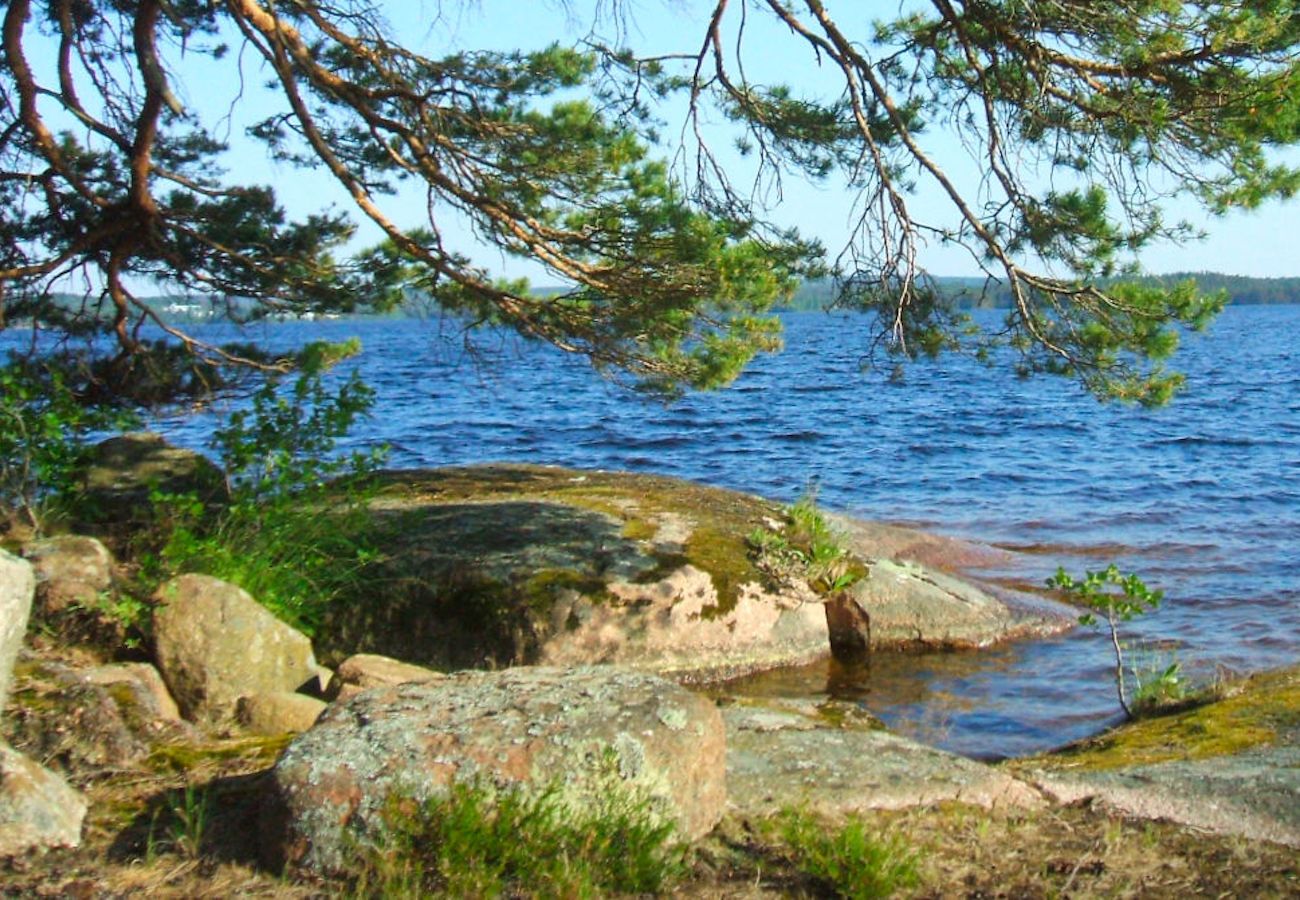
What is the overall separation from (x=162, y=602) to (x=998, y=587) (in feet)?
22.2

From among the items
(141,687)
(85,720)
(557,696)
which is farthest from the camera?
(141,687)

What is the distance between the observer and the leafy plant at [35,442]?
7043 millimetres

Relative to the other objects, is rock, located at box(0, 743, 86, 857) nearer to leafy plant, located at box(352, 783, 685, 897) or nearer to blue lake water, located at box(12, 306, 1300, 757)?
leafy plant, located at box(352, 783, 685, 897)

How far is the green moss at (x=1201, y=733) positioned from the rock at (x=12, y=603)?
400 cm

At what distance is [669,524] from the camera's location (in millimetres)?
9203

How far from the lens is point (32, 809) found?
3736 mm

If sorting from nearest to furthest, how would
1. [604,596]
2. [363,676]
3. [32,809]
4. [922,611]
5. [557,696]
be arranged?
[32,809] → [557,696] → [363,676] → [604,596] → [922,611]

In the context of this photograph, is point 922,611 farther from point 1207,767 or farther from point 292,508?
point 292,508

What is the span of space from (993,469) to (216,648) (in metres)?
14.2

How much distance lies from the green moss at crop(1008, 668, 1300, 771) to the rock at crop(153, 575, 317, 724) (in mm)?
3324

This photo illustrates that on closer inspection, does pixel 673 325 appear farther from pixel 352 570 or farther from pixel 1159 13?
pixel 1159 13

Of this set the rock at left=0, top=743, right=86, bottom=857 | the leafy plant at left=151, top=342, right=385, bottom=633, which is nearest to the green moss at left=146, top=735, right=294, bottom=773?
the rock at left=0, top=743, right=86, bottom=857

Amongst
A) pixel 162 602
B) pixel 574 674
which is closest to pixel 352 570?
pixel 162 602

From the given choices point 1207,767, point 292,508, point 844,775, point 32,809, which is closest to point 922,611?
point 1207,767
